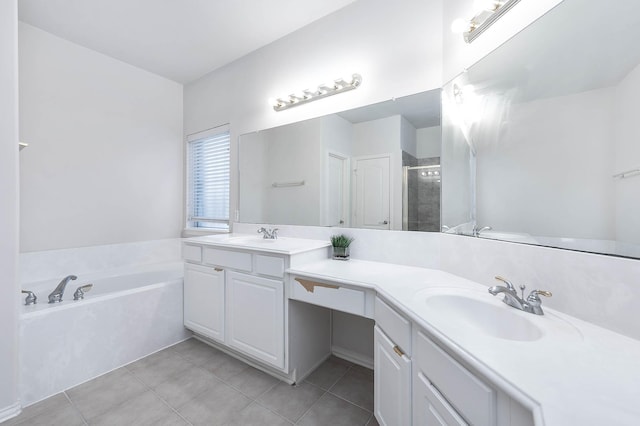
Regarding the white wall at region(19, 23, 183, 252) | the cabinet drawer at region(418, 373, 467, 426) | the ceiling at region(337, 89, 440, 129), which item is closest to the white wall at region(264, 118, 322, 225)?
the ceiling at region(337, 89, 440, 129)

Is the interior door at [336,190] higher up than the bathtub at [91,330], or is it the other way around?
the interior door at [336,190]

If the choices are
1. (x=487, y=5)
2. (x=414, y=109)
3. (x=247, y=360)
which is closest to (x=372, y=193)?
(x=414, y=109)

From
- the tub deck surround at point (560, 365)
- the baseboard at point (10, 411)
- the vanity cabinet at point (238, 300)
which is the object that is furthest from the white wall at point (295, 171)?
the baseboard at point (10, 411)

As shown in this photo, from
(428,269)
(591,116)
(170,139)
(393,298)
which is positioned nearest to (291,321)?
(393,298)

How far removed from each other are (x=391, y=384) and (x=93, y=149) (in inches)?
128

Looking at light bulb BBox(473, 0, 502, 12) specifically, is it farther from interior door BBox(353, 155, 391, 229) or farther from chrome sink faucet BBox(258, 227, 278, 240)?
chrome sink faucet BBox(258, 227, 278, 240)

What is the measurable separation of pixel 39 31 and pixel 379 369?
3.71 meters

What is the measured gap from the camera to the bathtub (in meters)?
1.61

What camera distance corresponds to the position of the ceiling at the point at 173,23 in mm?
1997

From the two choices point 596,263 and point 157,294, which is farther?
point 157,294

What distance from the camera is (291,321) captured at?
5.56 feet

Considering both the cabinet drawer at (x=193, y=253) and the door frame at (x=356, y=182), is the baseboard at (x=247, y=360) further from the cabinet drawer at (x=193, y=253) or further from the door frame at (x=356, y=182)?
the door frame at (x=356, y=182)

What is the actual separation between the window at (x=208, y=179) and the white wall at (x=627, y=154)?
2876 mm

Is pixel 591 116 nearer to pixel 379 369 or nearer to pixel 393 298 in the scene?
pixel 393 298
